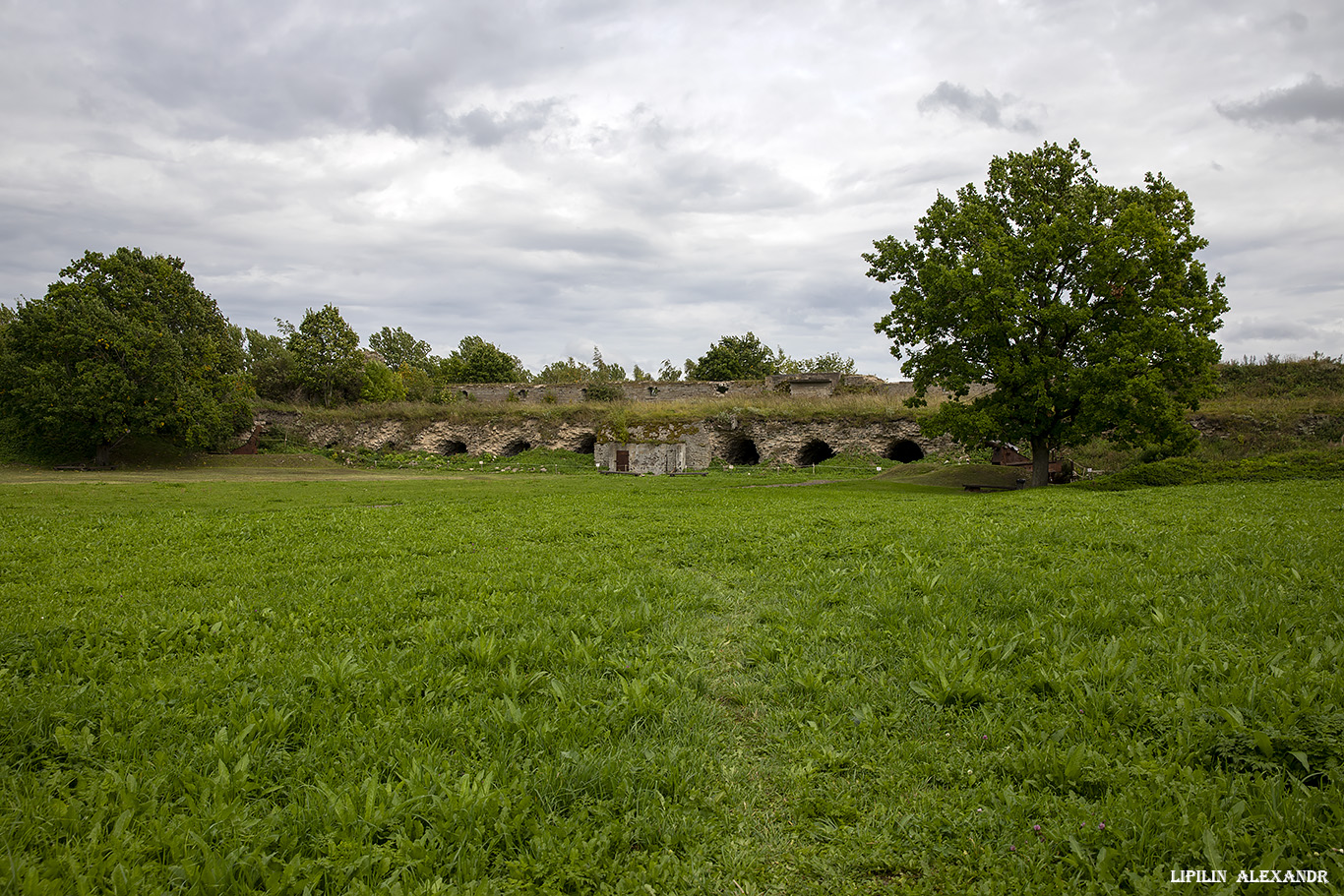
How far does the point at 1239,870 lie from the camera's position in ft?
8.27

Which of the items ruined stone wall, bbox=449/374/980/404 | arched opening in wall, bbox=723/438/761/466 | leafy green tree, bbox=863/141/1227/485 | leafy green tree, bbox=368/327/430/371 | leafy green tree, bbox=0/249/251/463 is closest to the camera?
leafy green tree, bbox=863/141/1227/485

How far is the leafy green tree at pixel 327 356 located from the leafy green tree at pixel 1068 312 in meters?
47.1

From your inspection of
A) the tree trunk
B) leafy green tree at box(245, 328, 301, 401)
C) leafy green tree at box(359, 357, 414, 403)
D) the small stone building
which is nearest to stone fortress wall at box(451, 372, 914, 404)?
leafy green tree at box(359, 357, 414, 403)

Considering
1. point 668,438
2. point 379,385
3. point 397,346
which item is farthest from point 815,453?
point 397,346

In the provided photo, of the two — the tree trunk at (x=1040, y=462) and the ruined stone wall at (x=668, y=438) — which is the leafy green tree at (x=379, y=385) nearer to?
the ruined stone wall at (x=668, y=438)

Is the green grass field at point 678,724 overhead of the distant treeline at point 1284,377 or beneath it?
beneath

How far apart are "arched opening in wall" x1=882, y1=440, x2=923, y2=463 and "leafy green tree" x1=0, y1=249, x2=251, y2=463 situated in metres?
35.9

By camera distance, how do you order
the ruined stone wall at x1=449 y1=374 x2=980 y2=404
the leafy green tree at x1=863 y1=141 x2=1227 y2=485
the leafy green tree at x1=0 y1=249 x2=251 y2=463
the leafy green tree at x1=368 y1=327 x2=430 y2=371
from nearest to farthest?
the leafy green tree at x1=863 y1=141 x2=1227 y2=485 < the leafy green tree at x1=0 y1=249 x2=251 y2=463 < the ruined stone wall at x1=449 y1=374 x2=980 y2=404 < the leafy green tree at x1=368 y1=327 x2=430 y2=371

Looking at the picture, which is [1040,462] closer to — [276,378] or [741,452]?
A: [741,452]

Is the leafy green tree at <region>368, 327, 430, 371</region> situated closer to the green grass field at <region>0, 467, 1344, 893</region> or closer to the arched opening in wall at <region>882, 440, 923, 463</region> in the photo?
the arched opening in wall at <region>882, 440, 923, 463</region>

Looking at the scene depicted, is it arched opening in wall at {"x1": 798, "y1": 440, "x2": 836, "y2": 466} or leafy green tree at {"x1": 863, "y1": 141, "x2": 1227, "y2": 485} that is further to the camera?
arched opening in wall at {"x1": 798, "y1": 440, "x2": 836, "y2": 466}

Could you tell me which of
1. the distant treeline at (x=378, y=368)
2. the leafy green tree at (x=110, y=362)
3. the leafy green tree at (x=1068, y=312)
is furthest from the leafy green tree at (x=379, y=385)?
the leafy green tree at (x=1068, y=312)

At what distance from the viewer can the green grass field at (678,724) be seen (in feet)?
9.07

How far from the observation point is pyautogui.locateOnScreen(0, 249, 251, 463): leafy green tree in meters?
30.8
